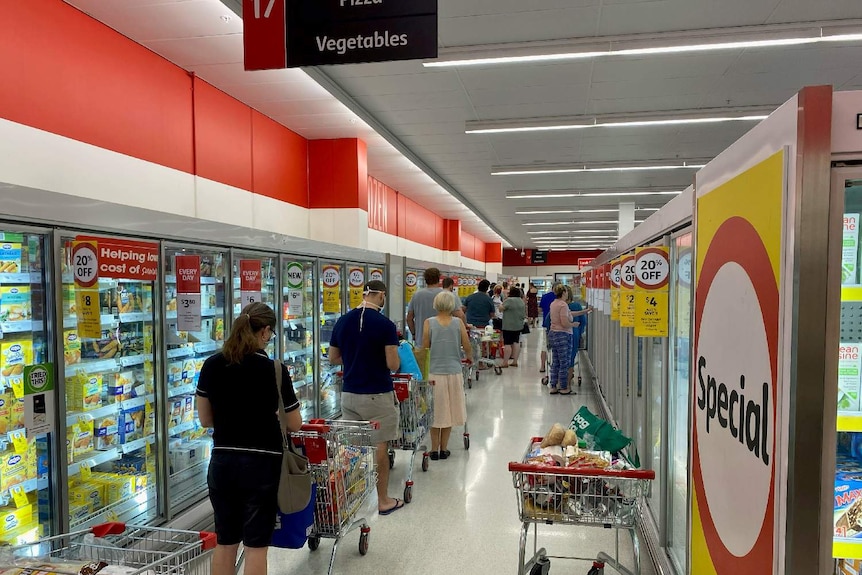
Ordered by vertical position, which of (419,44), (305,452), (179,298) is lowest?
(305,452)

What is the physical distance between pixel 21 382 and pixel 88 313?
0.50m

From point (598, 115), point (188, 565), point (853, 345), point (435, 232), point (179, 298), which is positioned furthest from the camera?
point (435, 232)

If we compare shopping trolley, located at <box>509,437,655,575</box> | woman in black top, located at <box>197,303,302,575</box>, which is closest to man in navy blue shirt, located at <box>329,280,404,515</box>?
woman in black top, located at <box>197,303,302,575</box>

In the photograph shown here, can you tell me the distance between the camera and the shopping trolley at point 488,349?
10859 mm

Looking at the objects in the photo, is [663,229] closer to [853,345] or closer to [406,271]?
[853,345]

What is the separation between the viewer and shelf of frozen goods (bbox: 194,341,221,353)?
4605 mm

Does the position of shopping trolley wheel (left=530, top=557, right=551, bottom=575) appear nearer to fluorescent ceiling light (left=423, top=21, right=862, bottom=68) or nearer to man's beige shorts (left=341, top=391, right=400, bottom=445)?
man's beige shorts (left=341, top=391, right=400, bottom=445)

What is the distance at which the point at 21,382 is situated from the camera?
305 cm

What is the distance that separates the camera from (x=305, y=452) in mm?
3441

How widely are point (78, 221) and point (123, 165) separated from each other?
251 centimetres

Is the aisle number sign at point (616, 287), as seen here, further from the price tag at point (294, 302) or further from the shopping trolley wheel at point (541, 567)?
the price tag at point (294, 302)

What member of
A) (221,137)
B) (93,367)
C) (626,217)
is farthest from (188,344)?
(626,217)

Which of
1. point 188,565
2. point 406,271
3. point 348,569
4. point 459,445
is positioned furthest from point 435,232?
point 188,565

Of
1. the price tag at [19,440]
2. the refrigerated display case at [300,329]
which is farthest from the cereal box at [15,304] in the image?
the refrigerated display case at [300,329]
